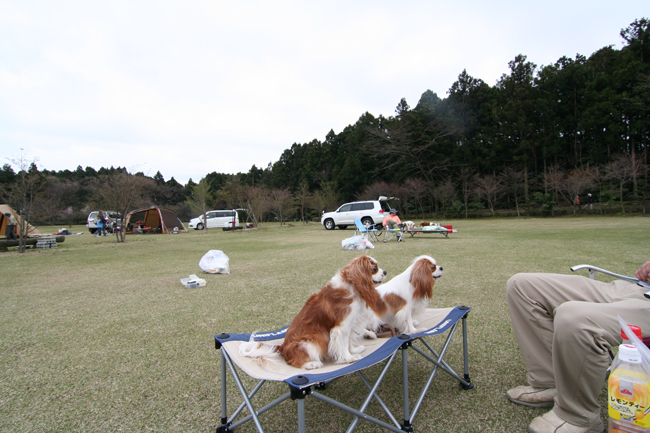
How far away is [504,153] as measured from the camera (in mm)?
30859

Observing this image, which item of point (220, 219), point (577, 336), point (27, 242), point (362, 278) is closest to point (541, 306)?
point (577, 336)

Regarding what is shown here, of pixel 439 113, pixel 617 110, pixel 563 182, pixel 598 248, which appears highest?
pixel 439 113

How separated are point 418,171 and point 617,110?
15.8 meters

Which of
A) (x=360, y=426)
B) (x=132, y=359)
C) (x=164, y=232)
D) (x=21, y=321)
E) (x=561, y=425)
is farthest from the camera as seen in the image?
(x=164, y=232)

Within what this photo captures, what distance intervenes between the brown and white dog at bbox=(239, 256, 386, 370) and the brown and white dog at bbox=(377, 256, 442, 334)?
18.6 inches

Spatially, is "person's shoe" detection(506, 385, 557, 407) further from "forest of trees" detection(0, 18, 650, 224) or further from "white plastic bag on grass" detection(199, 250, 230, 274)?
"forest of trees" detection(0, 18, 650, 224)

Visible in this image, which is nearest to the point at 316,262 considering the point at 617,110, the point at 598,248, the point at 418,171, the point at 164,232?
the point at 598,248

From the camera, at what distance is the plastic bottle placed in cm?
114

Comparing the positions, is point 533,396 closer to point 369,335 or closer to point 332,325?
point 369,335

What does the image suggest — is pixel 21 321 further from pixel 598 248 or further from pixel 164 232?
pixel 164 232

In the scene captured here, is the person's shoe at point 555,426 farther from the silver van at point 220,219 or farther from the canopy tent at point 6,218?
the silver van at point 220,219

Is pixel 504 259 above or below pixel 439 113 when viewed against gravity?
below

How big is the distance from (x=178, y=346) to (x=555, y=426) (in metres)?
2.66

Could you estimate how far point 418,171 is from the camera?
33250 millimetres
